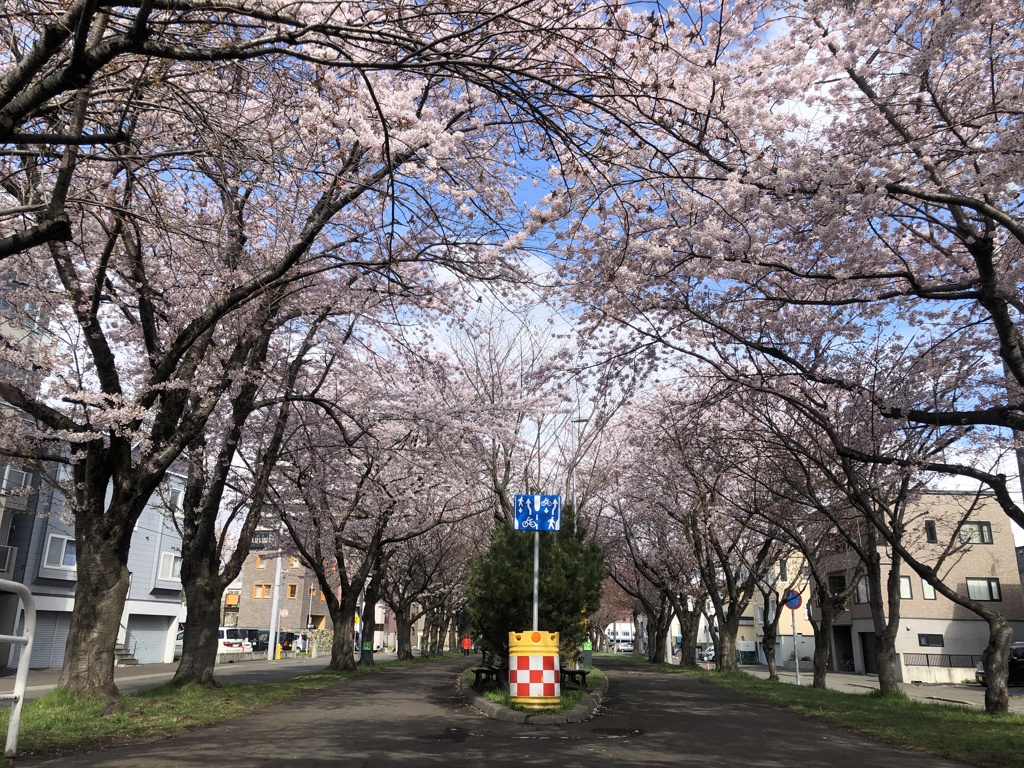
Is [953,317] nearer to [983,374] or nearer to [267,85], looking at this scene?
[983,374]

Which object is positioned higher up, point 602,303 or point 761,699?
point 602,303

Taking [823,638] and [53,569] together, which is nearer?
[823,638]

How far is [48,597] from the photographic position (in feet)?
89.5

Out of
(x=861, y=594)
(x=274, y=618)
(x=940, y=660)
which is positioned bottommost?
(x=940, y=660)

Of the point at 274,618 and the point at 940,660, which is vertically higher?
the point at 274,618

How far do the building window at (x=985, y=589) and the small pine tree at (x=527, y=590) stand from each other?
30190 mm

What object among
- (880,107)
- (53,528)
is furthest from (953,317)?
(53,528)

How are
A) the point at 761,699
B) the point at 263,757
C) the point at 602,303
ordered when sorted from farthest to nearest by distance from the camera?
the point at 761,699 → the point at 602,303 → the point at 263,757

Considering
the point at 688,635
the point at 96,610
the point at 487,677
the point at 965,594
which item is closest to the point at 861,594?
the point at 965,594

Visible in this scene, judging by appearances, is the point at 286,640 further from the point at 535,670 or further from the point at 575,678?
the point at 535,670

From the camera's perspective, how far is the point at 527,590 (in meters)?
13.8

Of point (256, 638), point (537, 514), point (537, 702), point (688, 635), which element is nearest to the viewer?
point (537, 702)

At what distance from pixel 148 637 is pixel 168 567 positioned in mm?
3193

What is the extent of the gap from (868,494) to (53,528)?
27.4 meters
